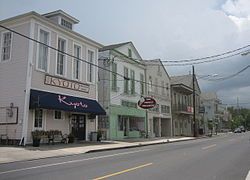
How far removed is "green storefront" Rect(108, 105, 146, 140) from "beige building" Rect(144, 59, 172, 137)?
1.59 metres

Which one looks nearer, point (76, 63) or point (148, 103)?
point (76, 63)

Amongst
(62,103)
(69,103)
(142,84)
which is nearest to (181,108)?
(142,84)

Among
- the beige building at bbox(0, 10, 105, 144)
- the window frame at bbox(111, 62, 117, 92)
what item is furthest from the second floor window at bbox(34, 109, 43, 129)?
the window frame at bbox(111, 62, 117, 92)

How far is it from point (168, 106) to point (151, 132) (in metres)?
8.04

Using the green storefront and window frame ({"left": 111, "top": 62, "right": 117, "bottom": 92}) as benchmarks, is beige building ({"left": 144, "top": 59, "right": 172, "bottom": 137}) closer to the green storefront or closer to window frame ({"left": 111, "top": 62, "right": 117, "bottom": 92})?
the green storefront

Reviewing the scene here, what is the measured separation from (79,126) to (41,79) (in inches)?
253

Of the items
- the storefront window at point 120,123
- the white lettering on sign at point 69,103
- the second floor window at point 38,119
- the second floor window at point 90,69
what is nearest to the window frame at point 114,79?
the storefront window at point 120,123

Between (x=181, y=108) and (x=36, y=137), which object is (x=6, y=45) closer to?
(x=36, y=137)

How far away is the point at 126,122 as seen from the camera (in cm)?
3703

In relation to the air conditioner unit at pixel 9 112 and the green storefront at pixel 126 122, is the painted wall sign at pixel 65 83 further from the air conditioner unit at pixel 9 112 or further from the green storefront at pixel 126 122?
the green storefront at pixel 126 122

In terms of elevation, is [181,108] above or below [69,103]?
above

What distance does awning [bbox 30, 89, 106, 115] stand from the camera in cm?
2214

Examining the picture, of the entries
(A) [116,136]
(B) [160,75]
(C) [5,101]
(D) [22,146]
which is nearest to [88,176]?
(D) [22,146]

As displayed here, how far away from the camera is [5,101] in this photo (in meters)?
23.2
